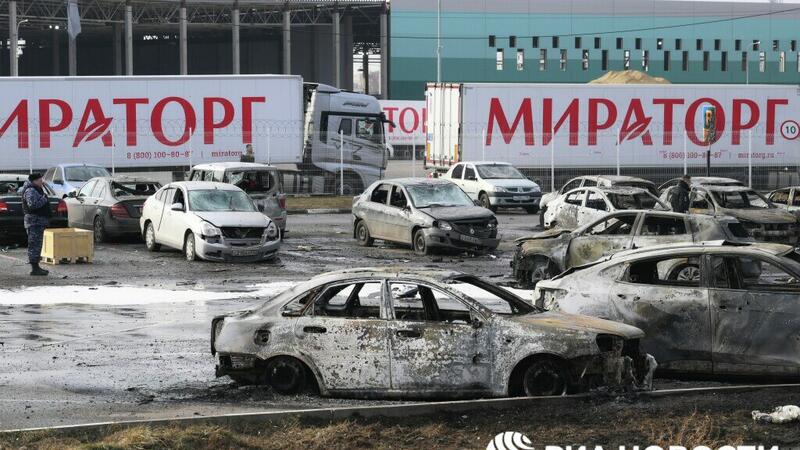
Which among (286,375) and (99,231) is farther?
(99,231)

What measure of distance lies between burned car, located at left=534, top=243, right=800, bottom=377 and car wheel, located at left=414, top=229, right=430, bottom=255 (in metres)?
11.4

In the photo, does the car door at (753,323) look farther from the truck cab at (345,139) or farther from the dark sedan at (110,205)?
the truck cab at (345,139)

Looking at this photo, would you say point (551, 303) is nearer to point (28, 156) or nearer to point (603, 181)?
point (603, 181)

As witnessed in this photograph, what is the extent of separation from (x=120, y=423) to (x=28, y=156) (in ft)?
104

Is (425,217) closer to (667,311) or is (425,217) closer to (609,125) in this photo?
(667,311)

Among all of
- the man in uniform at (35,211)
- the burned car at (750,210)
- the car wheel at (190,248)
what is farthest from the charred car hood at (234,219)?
the burned car at (750,210)

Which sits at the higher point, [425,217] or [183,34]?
[183,34]

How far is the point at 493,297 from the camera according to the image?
1136cm

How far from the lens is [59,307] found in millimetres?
17078

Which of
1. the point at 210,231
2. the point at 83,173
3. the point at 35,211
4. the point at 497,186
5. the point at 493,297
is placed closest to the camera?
the point at 493,297

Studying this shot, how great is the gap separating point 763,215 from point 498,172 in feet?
41.1

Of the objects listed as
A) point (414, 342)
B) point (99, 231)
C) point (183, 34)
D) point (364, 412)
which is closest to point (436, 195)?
point (99, 231)

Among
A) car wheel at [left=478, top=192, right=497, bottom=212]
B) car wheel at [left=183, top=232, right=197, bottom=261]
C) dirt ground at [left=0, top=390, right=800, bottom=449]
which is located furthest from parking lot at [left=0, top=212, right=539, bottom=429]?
car wheel at [left=478, top=192, right=497, bottom=212]

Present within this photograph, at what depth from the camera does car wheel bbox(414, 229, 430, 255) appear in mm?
23562
